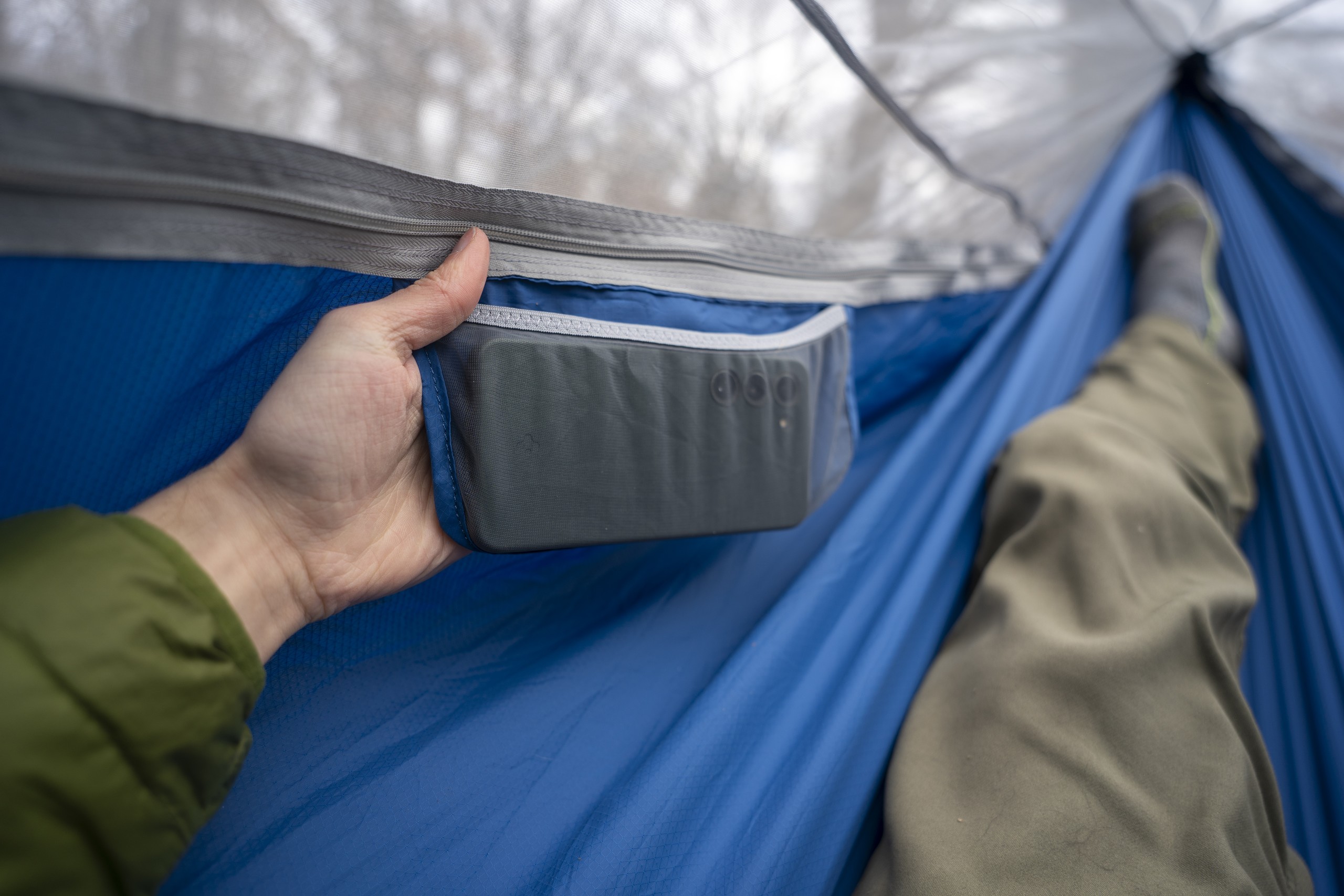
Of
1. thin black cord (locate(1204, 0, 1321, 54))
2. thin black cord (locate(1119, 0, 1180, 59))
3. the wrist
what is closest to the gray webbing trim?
the wrist

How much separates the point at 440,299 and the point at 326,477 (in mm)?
137

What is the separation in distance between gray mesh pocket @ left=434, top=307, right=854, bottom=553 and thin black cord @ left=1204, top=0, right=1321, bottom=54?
1.71 meters

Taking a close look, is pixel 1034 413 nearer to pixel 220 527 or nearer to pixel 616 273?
pixel 616 273

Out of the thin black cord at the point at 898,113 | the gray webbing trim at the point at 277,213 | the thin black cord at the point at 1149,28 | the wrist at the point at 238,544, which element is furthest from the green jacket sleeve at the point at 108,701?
the thin black cord at the point at 1149,28

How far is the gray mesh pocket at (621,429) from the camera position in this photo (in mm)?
475

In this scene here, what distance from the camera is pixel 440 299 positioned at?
1.49ft

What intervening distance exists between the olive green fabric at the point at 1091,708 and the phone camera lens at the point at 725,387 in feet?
1.09

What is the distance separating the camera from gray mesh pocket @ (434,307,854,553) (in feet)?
1.56

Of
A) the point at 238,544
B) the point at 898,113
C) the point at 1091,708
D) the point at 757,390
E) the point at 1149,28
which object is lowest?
the point at 1091,708

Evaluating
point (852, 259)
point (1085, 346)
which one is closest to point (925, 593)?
point (852, 259)

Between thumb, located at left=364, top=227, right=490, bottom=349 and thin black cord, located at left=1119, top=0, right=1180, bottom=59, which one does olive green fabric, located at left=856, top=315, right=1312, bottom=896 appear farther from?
thin black cord, located at left=1119, top=0, right=1180, bottom=59

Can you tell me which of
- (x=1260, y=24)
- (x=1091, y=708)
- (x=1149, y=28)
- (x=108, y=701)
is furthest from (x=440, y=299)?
(x=1260, y=24)

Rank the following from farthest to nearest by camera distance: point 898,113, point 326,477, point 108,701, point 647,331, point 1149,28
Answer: point 1149,28 < point 898,113 < point 647,331 < point 326,477 < point 108,701

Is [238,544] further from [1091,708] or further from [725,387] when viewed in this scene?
[1091,708]
